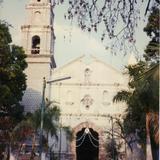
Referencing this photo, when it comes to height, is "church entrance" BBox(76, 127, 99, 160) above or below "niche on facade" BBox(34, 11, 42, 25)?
below

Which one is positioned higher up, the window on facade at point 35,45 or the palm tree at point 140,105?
the window on facade at point 35,45

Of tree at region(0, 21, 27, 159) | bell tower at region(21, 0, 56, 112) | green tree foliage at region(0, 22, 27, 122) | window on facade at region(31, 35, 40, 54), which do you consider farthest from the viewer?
window on facade at region(31, 35, 40, 54)

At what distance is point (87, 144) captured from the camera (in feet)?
163

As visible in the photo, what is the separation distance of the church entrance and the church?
0.30 feet

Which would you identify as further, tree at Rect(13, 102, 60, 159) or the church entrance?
the church entrance

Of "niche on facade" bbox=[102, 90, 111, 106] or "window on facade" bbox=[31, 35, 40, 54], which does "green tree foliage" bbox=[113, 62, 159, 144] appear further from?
"window on facade" bbox=[31, 35, 40, 54]

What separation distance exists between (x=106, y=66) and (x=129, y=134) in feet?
43.5

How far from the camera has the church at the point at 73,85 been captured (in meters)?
42.4

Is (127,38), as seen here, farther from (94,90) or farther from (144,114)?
(94,90)

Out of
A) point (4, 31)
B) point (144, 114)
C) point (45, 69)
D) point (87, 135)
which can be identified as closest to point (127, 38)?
point (144, 114)

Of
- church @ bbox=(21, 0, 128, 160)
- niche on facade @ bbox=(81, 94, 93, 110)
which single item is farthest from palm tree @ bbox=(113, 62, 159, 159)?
niche on facade @ bbox=(81, 94, 93, 110)

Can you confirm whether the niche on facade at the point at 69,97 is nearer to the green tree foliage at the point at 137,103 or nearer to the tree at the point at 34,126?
the green tree foliage at the point at 137,103

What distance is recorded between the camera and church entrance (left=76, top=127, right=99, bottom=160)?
43966 millimetres

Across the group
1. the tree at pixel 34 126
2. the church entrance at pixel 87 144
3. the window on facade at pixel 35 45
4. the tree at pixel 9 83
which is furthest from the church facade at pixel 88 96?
the tree at pixel 34 126
